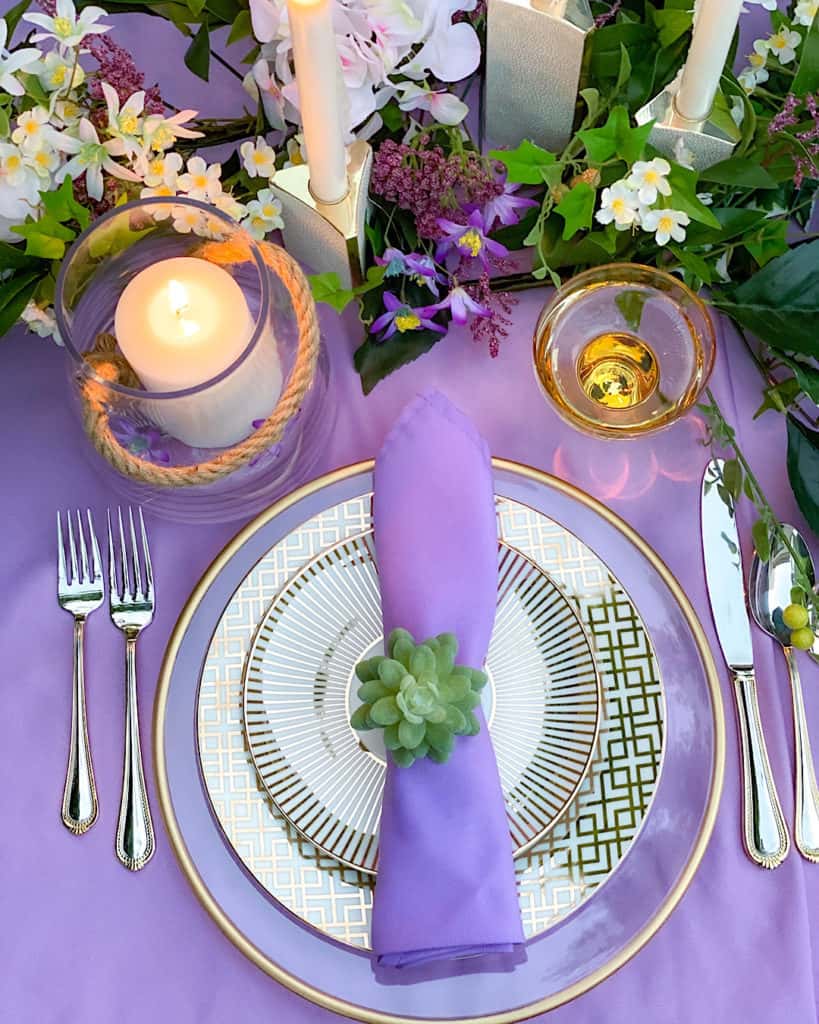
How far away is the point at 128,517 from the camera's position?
2.06 ft

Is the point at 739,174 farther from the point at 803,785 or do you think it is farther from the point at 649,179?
the point at 803,785

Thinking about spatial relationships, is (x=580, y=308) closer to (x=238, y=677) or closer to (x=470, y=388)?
(x=470, y=388)

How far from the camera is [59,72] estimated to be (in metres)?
0.51

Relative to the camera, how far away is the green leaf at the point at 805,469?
60 cm

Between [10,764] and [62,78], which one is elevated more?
[62,78]

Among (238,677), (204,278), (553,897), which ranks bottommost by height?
(553,897)

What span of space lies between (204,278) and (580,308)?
25 cm

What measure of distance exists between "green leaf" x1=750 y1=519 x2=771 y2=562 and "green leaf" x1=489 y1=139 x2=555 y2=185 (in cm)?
25

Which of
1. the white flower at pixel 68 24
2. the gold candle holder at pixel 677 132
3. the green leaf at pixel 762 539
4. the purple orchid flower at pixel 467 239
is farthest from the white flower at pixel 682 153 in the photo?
the white flower at pixel 68 24

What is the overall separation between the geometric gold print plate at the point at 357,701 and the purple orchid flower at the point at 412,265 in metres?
0.16

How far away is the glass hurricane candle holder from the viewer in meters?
0.59

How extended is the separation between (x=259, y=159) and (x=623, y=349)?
0.90 ft

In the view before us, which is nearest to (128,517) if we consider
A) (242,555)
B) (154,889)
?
(242,555)

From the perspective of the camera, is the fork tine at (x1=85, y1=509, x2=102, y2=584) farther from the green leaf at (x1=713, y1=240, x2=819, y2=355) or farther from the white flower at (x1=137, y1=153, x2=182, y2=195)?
the green leaf at (x1=713, y1=240, x2=819, y2=355)
